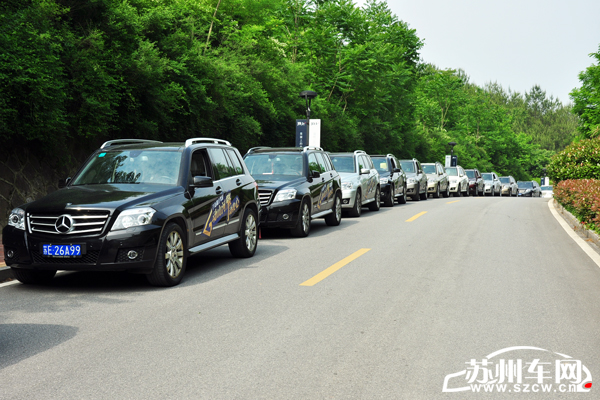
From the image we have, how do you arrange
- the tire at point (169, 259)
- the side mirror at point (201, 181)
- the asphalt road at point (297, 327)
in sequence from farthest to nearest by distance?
the side mirror at point (201, 181) < the tire at point (169, 259) < the asphalt road at point (297, 327)

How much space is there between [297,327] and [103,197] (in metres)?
3.13

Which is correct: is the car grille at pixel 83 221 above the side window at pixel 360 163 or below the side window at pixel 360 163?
below

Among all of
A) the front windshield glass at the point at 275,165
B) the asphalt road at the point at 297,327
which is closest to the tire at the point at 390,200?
the front windshield glass at the point at 275,165

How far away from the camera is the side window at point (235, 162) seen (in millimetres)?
10078

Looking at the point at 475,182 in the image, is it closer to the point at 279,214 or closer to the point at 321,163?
the point at 321,163

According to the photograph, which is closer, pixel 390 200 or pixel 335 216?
pixel 335 216

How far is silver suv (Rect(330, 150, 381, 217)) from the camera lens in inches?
705

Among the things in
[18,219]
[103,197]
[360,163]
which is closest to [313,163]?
[360,163]

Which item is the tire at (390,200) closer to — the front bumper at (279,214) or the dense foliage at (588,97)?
the front bumper at (279,214)

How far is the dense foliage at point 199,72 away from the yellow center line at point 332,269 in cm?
645

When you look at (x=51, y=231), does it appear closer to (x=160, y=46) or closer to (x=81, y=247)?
(x=81, y=247)

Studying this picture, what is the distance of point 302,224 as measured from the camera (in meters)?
12.7

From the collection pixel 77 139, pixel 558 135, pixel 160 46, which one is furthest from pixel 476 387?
pixel 558 135

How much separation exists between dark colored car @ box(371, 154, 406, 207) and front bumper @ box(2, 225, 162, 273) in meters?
16.8
